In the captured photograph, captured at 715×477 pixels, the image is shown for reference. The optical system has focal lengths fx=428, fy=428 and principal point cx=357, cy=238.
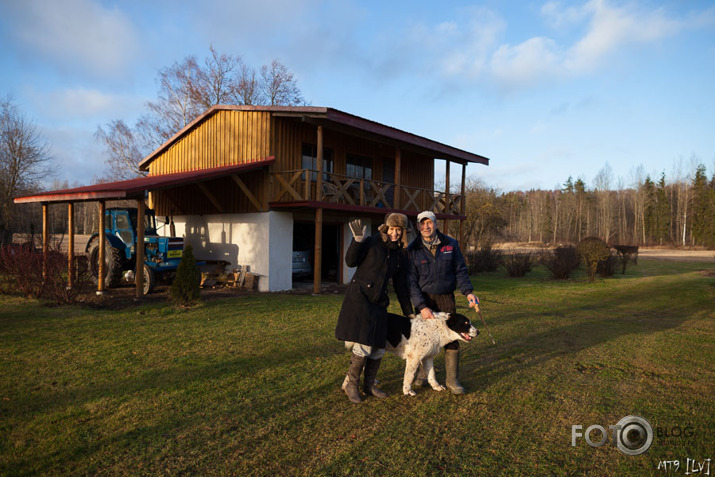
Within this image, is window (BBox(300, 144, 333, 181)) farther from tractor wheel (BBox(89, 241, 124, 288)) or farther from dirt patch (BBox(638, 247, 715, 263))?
dirt patch (BBox(638, 247, 715, 263))

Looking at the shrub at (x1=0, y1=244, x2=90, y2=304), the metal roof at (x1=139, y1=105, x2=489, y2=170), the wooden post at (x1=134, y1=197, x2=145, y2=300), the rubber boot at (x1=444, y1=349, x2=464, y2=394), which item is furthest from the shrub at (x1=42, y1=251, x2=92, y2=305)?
the rubber boot at (x1=444, y1=349, x2=464, y2=394)

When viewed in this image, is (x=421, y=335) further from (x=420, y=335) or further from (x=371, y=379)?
(x=371, y=379)

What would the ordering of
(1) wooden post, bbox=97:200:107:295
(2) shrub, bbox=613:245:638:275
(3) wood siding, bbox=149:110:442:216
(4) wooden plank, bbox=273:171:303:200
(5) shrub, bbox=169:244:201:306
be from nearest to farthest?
(5) shrub, bbox=169:244:201:306, (1) wooden post, bbox=97:200:107:295, (4) wooden plank, bbox=273:171:303:200, (3) wood siding, bbox=149:110:442:216, (2) shrub, bbox=613:245:638:275

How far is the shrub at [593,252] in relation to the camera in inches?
650

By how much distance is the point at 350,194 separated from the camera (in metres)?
14.5

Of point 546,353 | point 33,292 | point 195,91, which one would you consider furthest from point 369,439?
point 195,91

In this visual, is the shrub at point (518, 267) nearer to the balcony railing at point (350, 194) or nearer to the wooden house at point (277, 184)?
the balcony railing at point (350, 194)

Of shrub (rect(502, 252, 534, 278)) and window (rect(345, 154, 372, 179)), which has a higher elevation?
window (rect(345, 154, 372, 179))

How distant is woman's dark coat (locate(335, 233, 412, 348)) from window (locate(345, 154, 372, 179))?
11548 mm

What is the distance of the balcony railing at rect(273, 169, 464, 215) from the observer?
40.3 ft

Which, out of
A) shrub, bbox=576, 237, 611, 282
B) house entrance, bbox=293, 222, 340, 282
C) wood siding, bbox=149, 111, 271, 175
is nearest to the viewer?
wood siding, bbox=149, 111, 271, 175

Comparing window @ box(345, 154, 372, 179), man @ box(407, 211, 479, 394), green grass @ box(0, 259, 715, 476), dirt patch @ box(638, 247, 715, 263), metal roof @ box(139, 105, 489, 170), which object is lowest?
dirt patch @ box(638, 247, 715, 263)

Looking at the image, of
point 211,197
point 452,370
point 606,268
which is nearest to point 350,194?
point 211,197

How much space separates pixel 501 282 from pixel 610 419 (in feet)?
41.8
